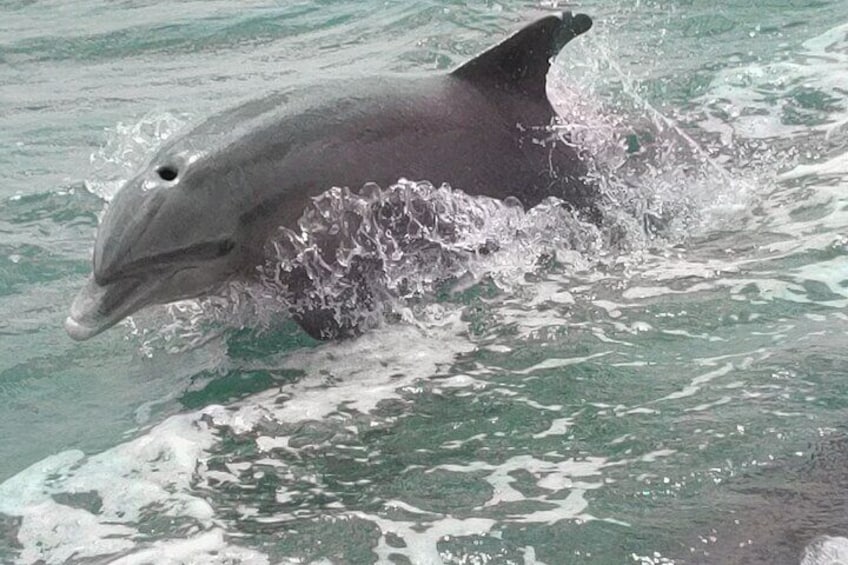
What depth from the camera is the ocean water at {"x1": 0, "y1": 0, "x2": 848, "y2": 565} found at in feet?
12.8

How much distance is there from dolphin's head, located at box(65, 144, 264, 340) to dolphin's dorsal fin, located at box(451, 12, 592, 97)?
1.31 metres

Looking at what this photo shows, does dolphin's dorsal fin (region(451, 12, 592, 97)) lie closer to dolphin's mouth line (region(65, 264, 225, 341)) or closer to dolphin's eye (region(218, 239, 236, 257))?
dolphin's eye (region(218, 239, 236, 257))

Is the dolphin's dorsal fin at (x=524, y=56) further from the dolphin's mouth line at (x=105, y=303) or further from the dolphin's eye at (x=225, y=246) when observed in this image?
the dolphin's mouth line at (x=105, y=303)

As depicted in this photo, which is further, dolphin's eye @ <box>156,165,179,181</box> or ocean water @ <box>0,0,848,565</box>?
dolphin's eye @ <box>156,165,179,181</box>

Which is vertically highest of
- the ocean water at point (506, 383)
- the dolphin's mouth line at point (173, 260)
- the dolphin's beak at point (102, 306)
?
the dolphin's mouth line at point (173, 260)

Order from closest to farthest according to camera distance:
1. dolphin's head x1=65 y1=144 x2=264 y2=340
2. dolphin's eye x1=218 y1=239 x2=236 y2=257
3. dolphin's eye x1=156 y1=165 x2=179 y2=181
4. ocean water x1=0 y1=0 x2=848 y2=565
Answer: ocean water x1=0 y1=0 x2=848 y2=565, dolphin's head x1=65 y1=144 x2=264 y2=340, dolphin's eye x1=156 y1=165 x2=179 y2=181, dolphin's eye x1=218 y1=239 x2=236 y2=257

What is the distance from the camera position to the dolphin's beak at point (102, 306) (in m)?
5.28

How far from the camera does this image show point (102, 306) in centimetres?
527

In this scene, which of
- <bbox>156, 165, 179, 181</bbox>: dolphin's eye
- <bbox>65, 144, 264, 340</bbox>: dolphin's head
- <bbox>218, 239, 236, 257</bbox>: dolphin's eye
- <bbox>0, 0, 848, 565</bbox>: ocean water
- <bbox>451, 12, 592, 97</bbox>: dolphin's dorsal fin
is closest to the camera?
<bbox>0, 0, 848, 565</bbox>: ocean water

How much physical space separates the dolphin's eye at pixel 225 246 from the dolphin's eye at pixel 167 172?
12.9 inches

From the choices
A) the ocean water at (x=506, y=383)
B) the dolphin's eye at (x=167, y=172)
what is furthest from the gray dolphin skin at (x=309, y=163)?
the ocean water at (x=506, y=383)

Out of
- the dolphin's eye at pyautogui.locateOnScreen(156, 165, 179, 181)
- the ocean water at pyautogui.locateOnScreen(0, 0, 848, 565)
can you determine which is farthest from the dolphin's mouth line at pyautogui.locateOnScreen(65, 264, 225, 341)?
the dolphin's eye at pyautogui.locateOnScreen(156, 165, 179, 181)

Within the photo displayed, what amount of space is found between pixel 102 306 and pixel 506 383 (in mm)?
1593

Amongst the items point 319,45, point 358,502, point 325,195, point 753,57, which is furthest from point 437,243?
point 319,45
